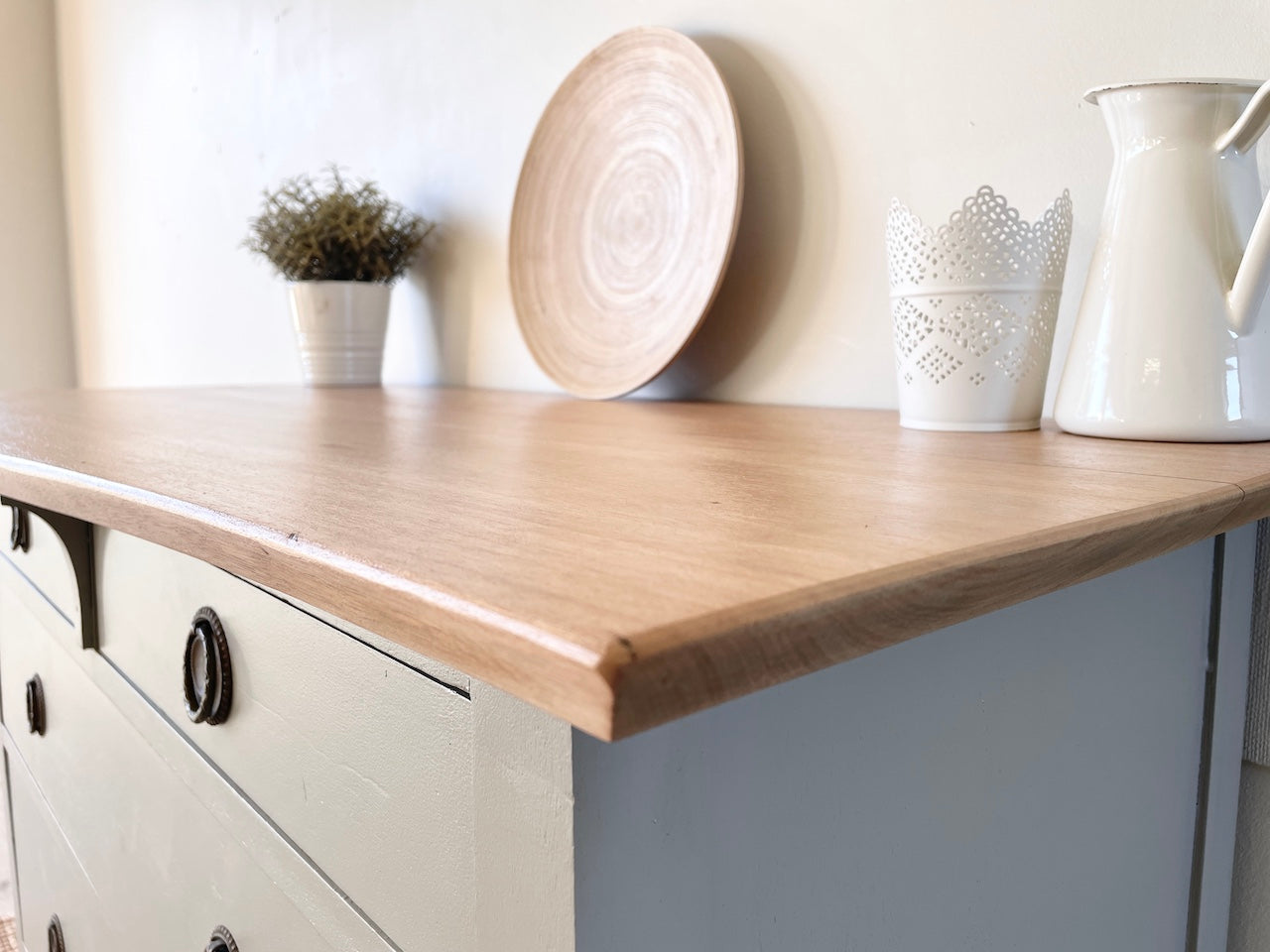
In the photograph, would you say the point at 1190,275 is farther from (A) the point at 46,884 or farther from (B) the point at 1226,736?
(A) the point at 46,884

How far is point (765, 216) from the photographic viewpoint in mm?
928

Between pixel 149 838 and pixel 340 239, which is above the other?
pixel 340 239

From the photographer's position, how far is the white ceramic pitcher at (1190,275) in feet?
1.72

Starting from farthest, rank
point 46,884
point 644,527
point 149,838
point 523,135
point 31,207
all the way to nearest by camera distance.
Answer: point 31,207 → point 523,135 → point 46,884 → point 149,838 → point 644,527

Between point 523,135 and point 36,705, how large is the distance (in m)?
0.82

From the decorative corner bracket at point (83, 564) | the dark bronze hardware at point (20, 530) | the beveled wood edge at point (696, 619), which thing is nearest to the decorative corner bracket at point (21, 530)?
the dark bronze hardware at point (20, 530)

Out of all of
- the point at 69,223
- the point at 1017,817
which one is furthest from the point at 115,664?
the point at 69,223

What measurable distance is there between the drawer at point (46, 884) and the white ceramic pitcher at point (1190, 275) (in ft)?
2.54

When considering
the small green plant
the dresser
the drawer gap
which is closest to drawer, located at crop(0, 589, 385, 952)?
the dresser

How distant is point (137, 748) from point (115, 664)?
7 cm

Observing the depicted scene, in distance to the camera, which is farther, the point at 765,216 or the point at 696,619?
the point at 765,216

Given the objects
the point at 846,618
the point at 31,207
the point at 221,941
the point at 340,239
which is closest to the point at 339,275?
the point at 340,239

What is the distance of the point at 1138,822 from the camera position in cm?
55

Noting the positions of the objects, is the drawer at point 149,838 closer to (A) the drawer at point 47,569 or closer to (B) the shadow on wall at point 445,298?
(A) the drawer at point 47,569
